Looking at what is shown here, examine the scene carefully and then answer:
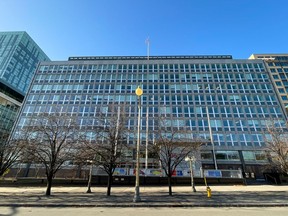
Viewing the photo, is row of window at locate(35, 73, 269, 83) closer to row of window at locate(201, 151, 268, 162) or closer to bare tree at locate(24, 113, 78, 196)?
row of window at locate(201, 151, 268, 162)

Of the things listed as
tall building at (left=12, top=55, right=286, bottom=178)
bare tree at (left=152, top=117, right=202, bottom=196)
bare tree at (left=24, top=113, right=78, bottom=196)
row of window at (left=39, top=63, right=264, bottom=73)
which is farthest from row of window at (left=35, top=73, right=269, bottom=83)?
bare tree at (left=24, top=113, right=78, bottom=196)

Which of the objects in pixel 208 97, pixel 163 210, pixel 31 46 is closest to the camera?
pixel 163 210

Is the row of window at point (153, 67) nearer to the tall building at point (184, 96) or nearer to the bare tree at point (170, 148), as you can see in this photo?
the tall building at point (184, 96)

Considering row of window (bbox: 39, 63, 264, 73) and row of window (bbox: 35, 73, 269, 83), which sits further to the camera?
row of window (bbox: 39, 63, 264, 73)

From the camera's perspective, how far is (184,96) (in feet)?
144

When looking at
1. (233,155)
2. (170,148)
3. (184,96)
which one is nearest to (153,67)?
(184,96)

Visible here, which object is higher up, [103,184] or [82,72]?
[82,72]

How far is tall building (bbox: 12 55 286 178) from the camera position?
3716cm

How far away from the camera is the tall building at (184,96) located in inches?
1463

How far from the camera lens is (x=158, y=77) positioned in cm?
4800

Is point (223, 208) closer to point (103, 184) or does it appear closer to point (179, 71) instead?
point (103, 184)

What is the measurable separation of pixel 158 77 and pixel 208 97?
49.2 ft

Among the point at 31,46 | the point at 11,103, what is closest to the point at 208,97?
the point at 11,103

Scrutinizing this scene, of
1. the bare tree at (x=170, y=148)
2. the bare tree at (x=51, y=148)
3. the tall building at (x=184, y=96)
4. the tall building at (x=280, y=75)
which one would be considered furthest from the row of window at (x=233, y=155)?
the tall building at (x=280, y=75)
